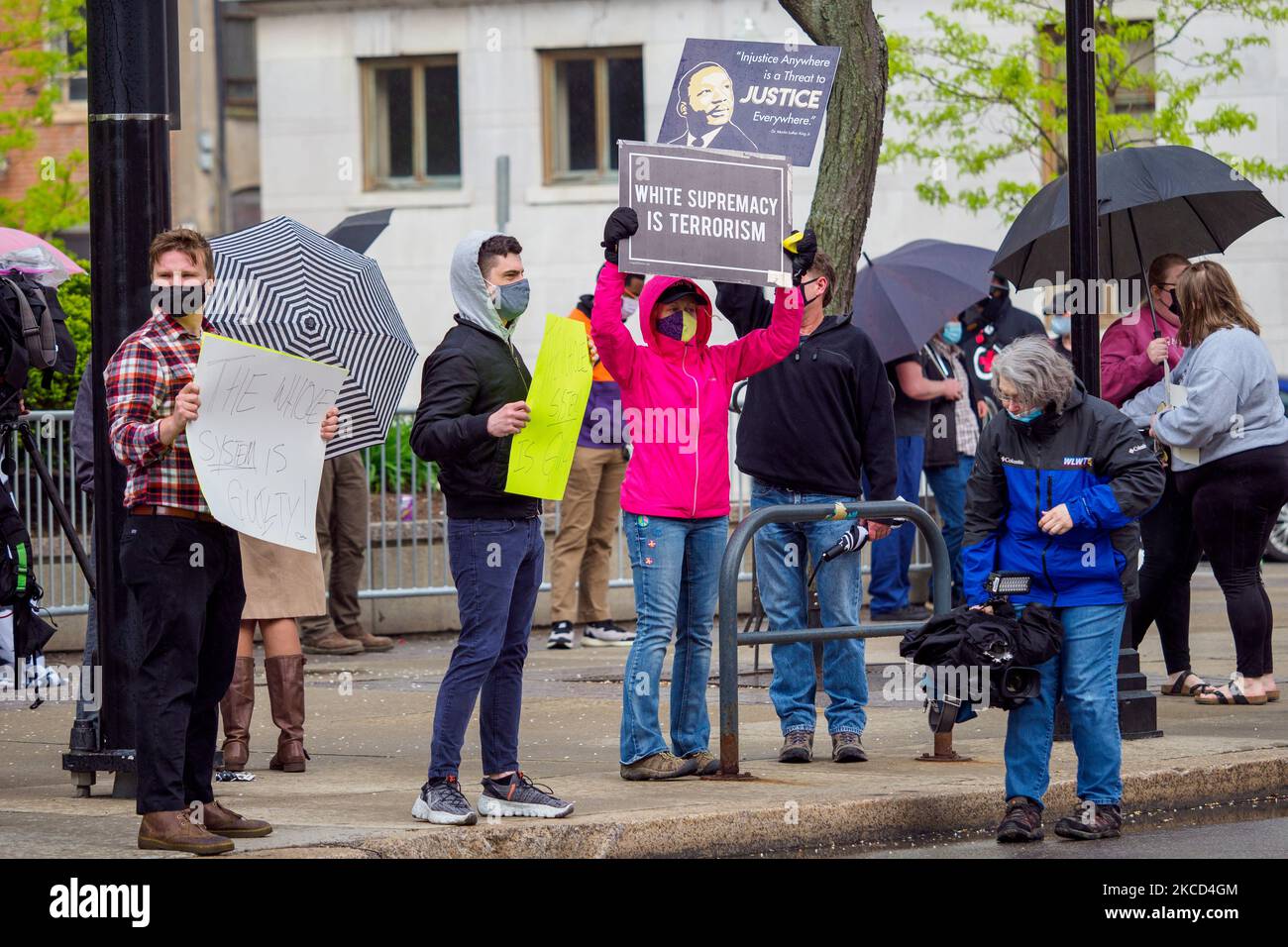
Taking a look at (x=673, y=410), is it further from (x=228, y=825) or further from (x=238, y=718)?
(x=228, y=825)

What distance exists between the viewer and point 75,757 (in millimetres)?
7406

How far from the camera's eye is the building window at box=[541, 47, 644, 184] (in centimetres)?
2525

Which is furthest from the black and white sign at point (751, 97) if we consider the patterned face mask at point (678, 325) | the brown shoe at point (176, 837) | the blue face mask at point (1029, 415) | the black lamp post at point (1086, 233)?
the brown shoe at point (176, 837)

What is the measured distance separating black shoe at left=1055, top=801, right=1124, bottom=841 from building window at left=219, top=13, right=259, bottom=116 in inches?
1104

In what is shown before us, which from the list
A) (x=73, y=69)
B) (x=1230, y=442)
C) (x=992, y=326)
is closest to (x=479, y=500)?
(x=1230, y=442)

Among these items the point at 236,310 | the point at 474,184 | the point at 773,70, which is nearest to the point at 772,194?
the point at 773,70

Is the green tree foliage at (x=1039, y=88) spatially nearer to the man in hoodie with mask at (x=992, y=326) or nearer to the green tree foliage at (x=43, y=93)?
the man in hoodie with mask at (x=992, y=326)

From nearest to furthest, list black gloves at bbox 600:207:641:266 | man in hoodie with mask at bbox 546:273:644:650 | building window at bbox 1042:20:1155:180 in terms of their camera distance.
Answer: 1. black gloves at bbox 600:207:641:266
2. man in hoodie with mask at bbox 546:273:644:650
3. building window at bbox 1042:20:1155:180

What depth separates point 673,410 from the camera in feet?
25.0

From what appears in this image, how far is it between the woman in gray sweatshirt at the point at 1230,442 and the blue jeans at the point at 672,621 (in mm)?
2673

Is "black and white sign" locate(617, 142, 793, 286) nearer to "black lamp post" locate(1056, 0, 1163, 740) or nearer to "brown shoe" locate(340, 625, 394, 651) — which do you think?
"black lamp post" locate(1056, 0, 1163, 740)

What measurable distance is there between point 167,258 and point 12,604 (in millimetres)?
2954

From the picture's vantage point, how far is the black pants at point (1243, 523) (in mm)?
9484

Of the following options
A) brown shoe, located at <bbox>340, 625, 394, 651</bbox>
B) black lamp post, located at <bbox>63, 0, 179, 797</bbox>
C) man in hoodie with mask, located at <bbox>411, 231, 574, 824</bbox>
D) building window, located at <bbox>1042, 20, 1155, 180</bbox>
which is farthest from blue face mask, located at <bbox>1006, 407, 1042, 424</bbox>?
building window, located at <bbox>1042, 20, 1155, 180</bbox>
